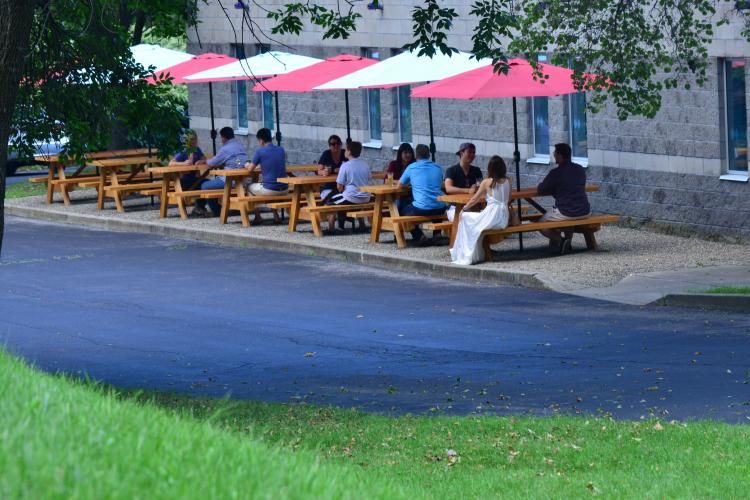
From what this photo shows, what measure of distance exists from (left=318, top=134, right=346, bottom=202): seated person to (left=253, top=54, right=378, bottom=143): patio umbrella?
11.7 inches

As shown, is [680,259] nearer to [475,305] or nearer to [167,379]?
[475,305]

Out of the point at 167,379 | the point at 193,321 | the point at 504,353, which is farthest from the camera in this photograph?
the point at 193,321

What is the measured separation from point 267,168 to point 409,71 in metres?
3.37

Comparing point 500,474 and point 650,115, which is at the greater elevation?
point 650,115

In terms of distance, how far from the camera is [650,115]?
16984 mm

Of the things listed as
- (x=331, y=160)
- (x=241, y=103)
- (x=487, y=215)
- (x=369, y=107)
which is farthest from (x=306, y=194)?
(x=241, y=103)

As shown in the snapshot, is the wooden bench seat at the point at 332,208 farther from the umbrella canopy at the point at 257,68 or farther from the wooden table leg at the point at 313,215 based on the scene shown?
the umbrella canopy at the point at 257,68

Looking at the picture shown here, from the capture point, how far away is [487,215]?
18.5 meters

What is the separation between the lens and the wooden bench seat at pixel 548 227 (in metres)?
18.5

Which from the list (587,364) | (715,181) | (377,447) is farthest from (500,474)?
(715,181)

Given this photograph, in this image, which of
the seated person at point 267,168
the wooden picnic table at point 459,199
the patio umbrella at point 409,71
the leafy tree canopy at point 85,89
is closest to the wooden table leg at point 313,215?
the seated person at point 267,168

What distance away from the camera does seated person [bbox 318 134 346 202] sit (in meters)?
23.2

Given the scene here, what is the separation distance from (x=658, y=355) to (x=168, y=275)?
8.58 metres

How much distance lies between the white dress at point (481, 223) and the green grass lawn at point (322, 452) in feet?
27.2
